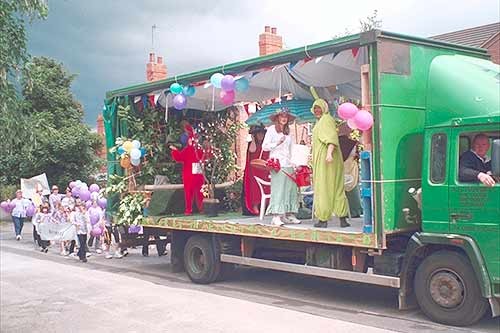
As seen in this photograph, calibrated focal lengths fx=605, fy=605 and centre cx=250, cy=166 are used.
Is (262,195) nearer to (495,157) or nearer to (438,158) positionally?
(438,158)

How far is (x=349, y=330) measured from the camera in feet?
22.1

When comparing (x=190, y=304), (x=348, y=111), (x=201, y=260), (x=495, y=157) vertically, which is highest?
(x=348, y=111)

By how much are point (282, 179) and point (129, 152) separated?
364 centimetres

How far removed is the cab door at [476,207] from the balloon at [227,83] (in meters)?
3.79

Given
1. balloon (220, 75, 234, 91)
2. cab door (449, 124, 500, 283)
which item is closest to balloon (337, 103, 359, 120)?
cab door (449, 124, 500, 283)

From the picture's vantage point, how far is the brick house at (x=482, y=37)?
19.0m

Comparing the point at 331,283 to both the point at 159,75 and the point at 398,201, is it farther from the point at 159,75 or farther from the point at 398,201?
the point at 159,75

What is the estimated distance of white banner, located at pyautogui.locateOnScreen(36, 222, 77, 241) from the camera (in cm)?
1508

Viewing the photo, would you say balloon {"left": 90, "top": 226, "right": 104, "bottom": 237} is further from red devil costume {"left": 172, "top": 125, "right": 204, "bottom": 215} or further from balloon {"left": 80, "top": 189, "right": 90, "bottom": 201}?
red devil costume {"left": 172, "top": 125, "right": 204, "bottom": 215}

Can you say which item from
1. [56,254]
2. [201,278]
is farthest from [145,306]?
[56,254]

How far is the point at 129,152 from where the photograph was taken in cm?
1177

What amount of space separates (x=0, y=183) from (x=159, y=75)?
9228mm

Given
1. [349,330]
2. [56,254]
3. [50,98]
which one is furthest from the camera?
[50,98]

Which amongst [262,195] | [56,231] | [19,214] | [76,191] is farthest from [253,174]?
[19,214]
